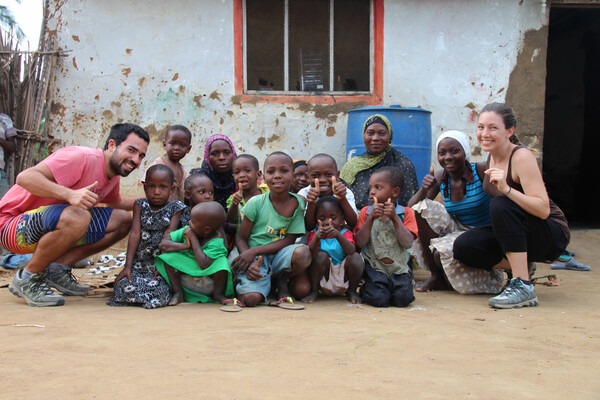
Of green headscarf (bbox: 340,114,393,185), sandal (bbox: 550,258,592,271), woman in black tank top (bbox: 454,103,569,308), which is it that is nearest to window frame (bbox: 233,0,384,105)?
→ green headscarf (bbox: 340,114,393,185)

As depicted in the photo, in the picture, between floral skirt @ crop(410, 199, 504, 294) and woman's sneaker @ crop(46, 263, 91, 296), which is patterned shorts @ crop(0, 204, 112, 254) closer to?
woman's sneaker @ crop(46, 263, 91, 296)

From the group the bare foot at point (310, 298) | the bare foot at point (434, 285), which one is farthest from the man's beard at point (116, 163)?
the bare foot at point (434, 285)

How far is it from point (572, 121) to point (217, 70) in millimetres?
7521

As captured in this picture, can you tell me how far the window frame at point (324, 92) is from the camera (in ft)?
20.2

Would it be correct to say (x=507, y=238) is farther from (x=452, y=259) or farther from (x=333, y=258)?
(x=333, y=258)

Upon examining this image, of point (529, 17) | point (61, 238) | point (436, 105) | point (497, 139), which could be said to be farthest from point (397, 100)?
point (61, 238)

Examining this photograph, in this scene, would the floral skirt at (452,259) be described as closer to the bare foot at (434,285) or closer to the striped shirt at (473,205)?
the striped shirt at (473,205)

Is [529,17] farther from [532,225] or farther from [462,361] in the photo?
[462,361]

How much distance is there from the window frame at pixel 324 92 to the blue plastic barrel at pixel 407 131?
0.56 metres

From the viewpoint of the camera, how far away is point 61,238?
3.37 meters

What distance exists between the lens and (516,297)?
336 cm

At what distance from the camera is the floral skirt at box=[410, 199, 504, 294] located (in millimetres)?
3891

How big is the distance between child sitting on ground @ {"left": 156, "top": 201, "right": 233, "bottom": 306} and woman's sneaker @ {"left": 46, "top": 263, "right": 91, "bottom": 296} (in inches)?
26.9

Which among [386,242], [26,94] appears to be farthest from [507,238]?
[26,94]
